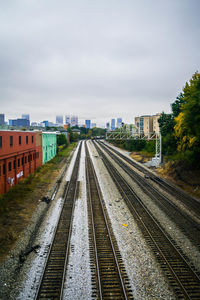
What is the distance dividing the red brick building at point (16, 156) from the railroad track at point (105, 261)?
9.08m

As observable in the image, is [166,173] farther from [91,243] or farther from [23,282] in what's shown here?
[23,282]

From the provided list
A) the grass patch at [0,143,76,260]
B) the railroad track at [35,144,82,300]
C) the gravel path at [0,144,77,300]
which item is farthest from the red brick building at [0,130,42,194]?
the railroad track at [35,144,82,300]

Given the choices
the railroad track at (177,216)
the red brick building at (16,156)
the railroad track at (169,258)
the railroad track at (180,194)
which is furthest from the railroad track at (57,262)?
the railroad track at (180,194)

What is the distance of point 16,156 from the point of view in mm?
21188

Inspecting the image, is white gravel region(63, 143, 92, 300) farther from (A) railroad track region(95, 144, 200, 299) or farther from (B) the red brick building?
(B) the red brick building

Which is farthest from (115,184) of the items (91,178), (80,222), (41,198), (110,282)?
(110,282)

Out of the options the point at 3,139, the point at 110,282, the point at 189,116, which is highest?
the point at 189,116

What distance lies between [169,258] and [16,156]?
17.4m

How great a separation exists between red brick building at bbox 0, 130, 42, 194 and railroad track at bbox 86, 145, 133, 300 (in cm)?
908

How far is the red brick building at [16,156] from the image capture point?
715 inches

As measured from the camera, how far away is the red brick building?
59.6 ft

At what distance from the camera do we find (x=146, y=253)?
9.70 metres

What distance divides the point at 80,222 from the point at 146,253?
4819 millimetres

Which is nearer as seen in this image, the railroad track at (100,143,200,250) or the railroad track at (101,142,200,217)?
the railroad track at (100,143,200,250)
